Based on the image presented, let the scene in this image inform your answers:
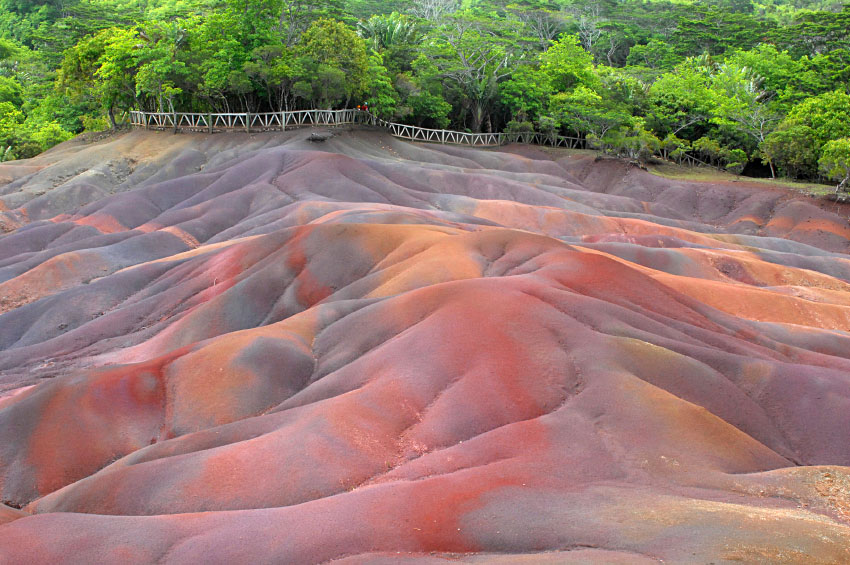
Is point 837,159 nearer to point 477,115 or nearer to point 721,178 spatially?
point 721,178

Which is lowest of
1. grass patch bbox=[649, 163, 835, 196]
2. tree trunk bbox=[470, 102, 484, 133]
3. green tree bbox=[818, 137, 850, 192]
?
grass patch bbox=[649, 163, 835, 196]

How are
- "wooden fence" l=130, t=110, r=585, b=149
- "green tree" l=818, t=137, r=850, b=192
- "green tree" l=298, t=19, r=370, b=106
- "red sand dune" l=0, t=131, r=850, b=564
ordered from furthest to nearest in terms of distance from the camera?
"wooden fence" l=130, t=110, r=585, b=149, "green tree" l=298, t=19, r=370, b=106, "green tree" l=818, t=137, r=850, b=192, "red sand dune" l=0, t=131, r=850, b=564

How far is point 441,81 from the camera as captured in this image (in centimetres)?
7700

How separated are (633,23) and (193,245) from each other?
8860 centimetres

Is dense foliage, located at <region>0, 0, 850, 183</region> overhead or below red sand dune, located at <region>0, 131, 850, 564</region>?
overhead

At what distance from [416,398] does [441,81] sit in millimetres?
61424

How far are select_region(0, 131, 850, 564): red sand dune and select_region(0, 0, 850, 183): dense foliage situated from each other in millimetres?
22982

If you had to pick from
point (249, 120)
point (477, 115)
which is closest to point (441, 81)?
point (477, 115)

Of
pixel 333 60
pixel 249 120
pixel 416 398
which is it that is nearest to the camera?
pixel 416 398

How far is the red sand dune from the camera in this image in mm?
14719

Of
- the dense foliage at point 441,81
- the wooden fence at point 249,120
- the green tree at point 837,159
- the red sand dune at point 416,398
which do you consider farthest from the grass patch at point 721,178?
the wooden fence at point 249,120

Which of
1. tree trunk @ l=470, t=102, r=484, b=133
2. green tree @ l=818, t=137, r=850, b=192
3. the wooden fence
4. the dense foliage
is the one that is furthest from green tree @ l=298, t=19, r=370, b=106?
green tree @ l=818, t=137, r=850, b=192

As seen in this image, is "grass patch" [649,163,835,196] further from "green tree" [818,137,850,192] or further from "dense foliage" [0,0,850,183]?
"green tree" [818,137,850,192]

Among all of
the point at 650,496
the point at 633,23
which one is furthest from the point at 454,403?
the point at 633,23
